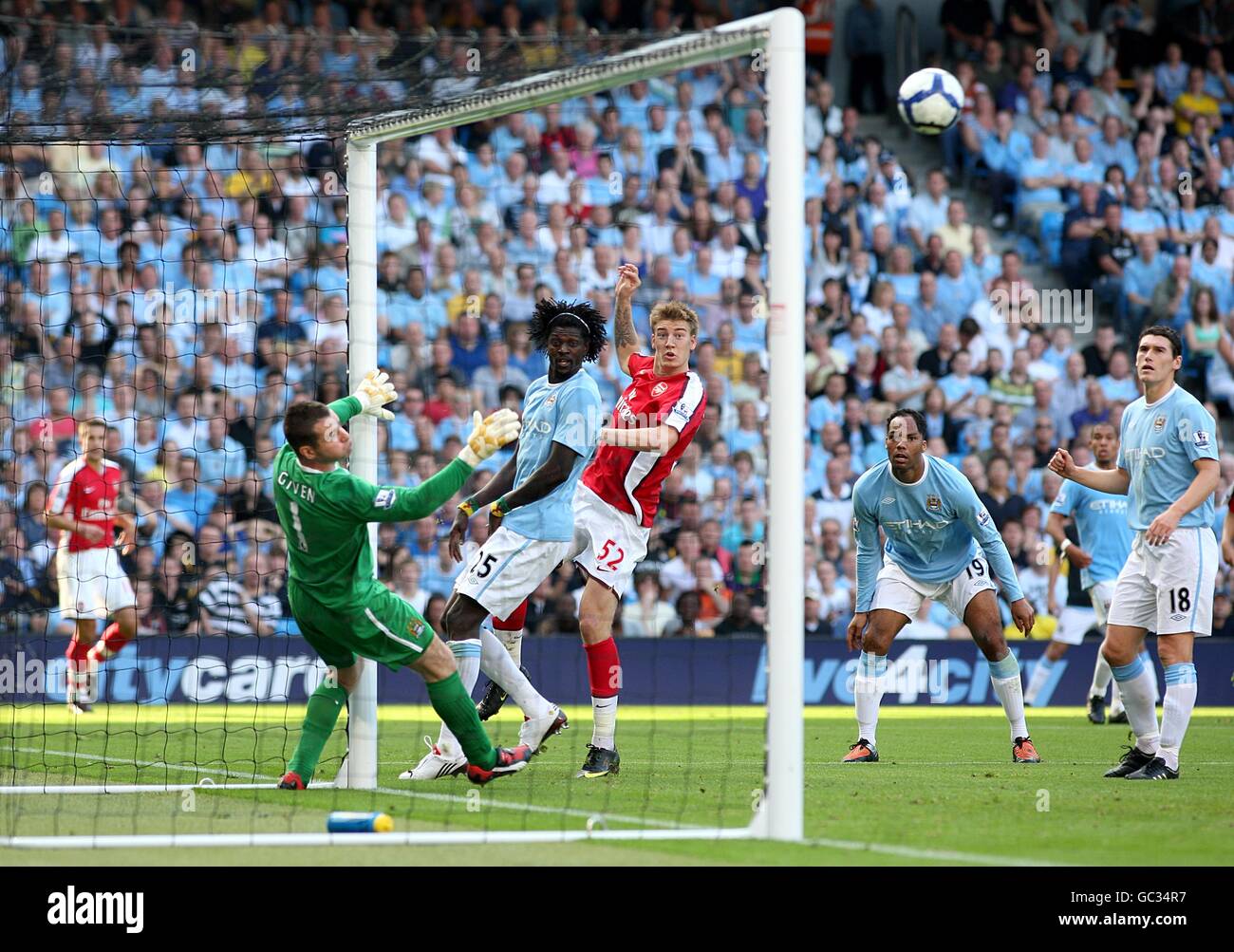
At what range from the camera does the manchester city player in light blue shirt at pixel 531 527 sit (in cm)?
864

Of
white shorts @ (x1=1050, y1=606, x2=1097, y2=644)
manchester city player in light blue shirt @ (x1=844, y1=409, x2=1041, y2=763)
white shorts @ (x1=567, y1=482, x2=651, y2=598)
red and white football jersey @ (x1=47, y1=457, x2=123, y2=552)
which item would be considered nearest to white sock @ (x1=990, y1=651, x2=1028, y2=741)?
manchester city player in light blue shirt @ (x1=844, y1=409, x2=1041, y2=763)

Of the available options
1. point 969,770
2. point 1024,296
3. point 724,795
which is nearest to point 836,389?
point 1024,296

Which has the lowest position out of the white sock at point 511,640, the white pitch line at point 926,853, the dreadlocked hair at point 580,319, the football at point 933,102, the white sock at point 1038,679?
the white sock at point 1038,679

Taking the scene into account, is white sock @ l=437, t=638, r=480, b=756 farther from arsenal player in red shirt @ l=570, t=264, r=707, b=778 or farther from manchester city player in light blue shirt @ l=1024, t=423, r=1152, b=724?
manchester city player in light blue shirt @ l=1024, t=423, r=1152, b=724

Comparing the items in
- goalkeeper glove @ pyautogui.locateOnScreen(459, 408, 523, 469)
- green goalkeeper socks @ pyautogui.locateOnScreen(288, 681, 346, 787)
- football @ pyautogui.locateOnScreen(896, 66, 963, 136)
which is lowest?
green goalkeeper socks @ pyautogui.locateOnScreen(288, 681, 346, 787)

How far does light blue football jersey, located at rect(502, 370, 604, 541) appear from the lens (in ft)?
28.6

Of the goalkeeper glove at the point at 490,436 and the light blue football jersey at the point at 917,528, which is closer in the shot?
the goalkeeper glove at the point at 490,436

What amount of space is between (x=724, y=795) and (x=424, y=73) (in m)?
3.79

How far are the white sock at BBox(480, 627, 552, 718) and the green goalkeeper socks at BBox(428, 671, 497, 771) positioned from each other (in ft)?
4.00

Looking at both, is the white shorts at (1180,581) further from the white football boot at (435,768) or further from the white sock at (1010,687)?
the white football boot at (435,768)

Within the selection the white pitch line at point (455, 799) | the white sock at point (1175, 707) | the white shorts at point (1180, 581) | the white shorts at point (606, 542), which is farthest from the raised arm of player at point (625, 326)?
the white sock at point (1175, 707)

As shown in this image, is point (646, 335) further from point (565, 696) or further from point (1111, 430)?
point (1111, 430)

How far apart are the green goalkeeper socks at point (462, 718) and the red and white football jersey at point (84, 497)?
22.2 ft

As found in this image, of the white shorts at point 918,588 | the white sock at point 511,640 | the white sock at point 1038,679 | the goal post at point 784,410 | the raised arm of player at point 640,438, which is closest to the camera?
the goal post at point 784,410
